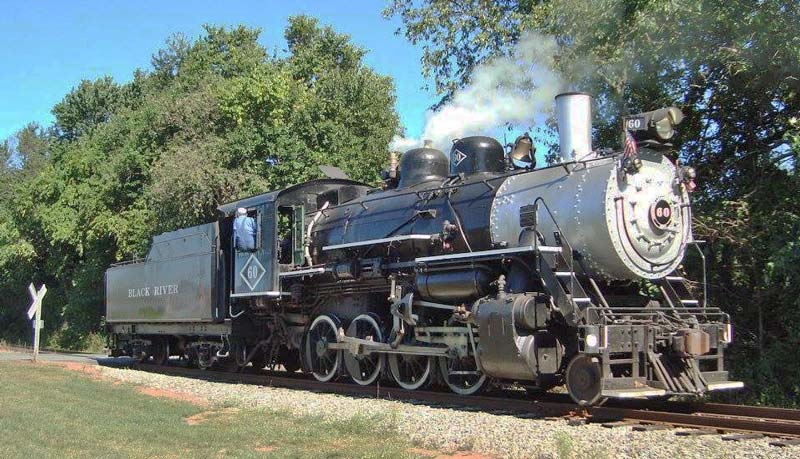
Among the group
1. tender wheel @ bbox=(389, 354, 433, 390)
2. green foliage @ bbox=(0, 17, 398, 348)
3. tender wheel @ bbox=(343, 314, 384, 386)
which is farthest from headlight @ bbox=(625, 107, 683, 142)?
green foliage @ bbox=(0, 17, 398, 348)

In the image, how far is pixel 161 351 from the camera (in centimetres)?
1783

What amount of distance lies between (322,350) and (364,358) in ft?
2.87

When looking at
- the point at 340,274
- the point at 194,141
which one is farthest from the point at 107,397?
the point at 194,141

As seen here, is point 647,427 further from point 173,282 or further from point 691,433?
point 173,282

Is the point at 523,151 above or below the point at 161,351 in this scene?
above

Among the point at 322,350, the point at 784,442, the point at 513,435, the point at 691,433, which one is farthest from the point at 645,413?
the point at 322,350

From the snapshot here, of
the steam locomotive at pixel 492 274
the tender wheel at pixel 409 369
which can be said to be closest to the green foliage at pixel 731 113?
the steam locomotive at pixel 492 274

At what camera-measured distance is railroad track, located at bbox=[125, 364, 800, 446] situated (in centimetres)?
712

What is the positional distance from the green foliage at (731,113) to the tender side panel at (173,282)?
26.4 ft

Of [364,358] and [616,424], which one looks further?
[364,358]

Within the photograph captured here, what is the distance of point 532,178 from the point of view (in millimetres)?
9484

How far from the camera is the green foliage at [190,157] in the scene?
23.2 metres

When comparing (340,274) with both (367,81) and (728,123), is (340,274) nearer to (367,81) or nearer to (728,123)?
(728,123)

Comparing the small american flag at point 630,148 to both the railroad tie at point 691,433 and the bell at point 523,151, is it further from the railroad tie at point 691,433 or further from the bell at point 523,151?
the railroad tie at point 691,433
